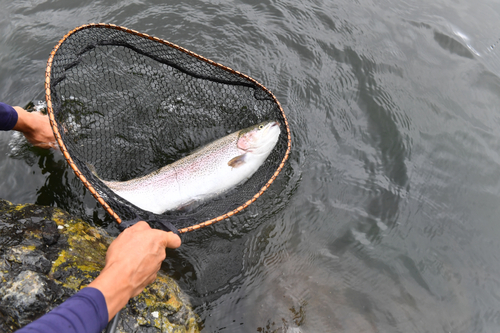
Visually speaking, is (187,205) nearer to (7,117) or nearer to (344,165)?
(7,117)

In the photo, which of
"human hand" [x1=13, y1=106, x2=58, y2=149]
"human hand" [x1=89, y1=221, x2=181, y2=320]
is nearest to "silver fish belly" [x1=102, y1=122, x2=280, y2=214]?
"human hand" [x1=13, y1=106, x2=58, y2=149]

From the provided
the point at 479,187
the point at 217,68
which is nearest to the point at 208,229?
the point at 217,68

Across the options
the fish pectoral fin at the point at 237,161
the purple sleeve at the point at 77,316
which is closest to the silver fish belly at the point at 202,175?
the fish pectoral fin at the point at 237,161

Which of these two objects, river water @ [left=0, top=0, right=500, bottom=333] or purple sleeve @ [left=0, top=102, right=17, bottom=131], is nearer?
purple sleeve @ [left=0, top=102, right=17, bottom=131]

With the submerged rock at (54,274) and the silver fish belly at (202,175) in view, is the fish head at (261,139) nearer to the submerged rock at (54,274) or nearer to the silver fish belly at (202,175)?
the silver fish belly at (202,175)

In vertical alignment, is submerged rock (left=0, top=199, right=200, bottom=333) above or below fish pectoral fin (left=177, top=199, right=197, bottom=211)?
above

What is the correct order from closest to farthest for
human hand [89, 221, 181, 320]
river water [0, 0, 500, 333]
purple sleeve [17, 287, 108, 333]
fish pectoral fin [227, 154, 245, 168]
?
purple sleeve [17, 287, 108, 333] < human hand [89, 221, 181, 320] < river water [0, 0, 500, 333] < fish pectoral fin [227, 154, 245, 168]

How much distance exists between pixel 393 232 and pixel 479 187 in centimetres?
171

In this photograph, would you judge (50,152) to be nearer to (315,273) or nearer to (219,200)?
(219,200)

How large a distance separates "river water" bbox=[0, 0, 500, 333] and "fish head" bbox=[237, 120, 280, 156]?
1.87ft

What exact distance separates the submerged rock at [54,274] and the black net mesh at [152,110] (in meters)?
0.93

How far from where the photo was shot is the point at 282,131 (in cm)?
468

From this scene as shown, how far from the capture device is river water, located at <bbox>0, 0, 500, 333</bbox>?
397 cm

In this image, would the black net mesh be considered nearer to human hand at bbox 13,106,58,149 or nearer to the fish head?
the fish head
